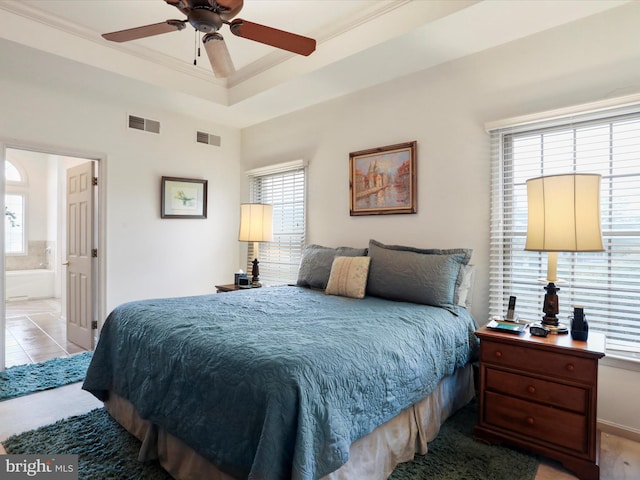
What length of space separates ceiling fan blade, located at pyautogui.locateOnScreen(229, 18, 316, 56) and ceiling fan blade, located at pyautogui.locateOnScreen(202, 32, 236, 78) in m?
0.15

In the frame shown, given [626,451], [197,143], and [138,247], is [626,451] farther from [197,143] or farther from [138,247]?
[197,143]

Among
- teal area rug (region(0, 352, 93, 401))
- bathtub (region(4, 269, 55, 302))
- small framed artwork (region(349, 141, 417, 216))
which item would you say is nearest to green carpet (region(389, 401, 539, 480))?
small framed artwork (region(349, 141, 417, 216))

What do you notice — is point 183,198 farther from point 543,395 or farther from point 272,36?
point 543,395

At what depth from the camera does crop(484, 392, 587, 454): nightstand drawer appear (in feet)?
6.23

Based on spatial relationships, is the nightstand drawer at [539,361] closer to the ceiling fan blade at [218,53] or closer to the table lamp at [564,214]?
the table lamp at [564,214]

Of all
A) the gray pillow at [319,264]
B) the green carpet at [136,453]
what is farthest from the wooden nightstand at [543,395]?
the gray pillow at [319,264]

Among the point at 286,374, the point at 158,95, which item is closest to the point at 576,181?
the point at 286,374

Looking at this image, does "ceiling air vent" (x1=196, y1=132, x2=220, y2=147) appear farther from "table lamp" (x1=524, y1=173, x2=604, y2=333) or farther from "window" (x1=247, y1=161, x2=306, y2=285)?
"table lamp" (x1=524, y1=173, x2=604, y2=333)

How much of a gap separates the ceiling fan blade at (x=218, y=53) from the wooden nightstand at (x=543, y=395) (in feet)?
7.80

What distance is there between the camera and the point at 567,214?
6.47 feet

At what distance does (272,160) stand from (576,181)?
11.2ft

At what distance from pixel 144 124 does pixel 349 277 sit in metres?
3.04

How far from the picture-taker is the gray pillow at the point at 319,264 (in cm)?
328

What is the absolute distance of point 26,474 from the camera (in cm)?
168
